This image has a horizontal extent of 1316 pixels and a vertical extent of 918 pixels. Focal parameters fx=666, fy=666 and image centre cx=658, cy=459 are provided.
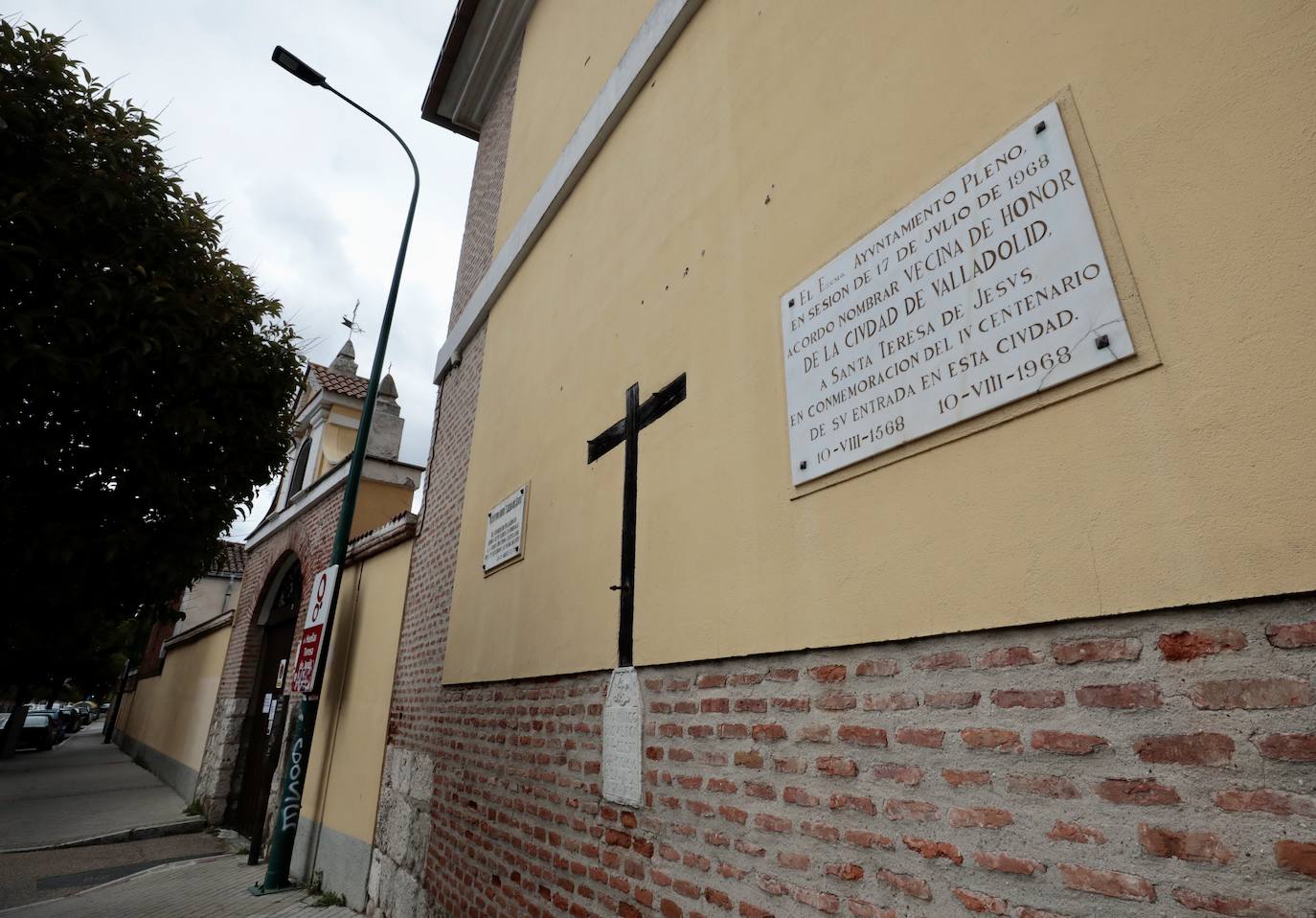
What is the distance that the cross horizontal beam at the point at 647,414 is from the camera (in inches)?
137

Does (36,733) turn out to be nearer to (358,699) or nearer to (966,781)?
(358,699)

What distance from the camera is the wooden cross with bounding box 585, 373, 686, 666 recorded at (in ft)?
11.2

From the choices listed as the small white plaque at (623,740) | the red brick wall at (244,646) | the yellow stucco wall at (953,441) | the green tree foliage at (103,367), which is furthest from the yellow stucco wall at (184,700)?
the small white plaque at (623,740)

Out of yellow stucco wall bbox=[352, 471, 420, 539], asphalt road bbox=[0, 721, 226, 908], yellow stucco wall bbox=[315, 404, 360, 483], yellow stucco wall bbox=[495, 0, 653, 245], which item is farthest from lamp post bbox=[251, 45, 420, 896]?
yellow stucco wall bbox=[315, 404, 360, 483]

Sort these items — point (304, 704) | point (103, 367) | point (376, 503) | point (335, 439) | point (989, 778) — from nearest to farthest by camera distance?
1. point (989, 778)
2. point (103, 367)
3. point (304, 704)
4. point (376, 503)
5. point (335, 439)

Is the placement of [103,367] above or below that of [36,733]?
above

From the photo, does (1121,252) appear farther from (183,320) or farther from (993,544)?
(183,320)

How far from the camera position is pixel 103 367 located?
4.42 metres

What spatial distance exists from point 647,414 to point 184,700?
18090 mm

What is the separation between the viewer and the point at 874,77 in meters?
2.65

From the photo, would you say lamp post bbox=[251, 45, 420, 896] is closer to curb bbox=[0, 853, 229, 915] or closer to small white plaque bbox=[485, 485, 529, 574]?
curb bbox=[0, 853, 229, 915]

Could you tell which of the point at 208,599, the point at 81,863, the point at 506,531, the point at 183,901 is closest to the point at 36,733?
the point at 208,599

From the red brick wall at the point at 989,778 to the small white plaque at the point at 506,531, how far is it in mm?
2028

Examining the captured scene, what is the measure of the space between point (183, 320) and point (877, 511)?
190 inches
